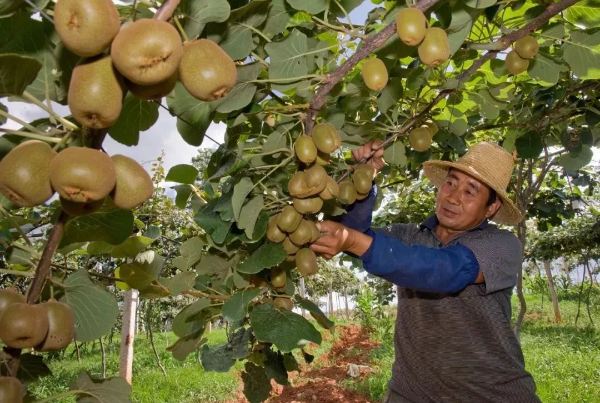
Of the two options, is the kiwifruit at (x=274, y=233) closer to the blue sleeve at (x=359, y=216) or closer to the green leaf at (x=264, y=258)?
the green leaf at (x=264, y=258)

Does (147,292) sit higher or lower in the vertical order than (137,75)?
lower

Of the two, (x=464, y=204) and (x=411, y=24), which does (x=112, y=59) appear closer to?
(x=411, y=24)

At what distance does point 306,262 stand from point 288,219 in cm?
18

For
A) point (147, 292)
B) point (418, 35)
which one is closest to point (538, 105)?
point (418, 35)

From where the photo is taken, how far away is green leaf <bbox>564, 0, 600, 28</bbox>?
1.79m

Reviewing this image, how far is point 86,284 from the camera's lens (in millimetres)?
1357

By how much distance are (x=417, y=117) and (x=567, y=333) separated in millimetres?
11372

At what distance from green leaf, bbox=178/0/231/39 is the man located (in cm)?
94

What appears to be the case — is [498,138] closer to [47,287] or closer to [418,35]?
[418,35]

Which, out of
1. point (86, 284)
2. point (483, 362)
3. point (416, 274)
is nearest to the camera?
point (86, 284)

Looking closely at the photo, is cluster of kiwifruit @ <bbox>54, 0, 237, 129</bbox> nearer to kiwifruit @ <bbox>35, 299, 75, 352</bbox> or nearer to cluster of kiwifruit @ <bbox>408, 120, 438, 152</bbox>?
kiwifruit @ <bbox>35, 299, 75, 352</bbox>

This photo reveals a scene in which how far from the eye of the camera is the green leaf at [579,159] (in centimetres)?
330

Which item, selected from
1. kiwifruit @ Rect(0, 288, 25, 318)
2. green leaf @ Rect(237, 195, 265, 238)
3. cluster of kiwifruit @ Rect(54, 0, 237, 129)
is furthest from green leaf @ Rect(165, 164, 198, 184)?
cluster of kiwifruit @ Rect(54, 0, 237, 129)

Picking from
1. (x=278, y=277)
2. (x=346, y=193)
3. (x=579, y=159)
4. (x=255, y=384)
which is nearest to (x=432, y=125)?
(x=346, y=193)
